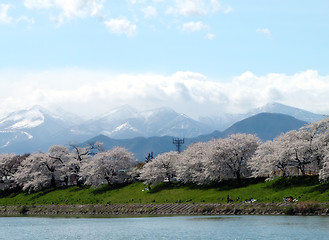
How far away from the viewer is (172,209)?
299 feet

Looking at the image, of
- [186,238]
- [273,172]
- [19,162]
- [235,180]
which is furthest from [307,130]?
[19,162]

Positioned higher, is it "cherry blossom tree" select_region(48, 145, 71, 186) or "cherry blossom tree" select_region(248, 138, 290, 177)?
"cherry blossom tree" select_region(48, 145, 71, 186)

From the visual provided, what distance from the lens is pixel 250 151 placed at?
101 meters

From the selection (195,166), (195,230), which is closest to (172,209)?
(195,166)

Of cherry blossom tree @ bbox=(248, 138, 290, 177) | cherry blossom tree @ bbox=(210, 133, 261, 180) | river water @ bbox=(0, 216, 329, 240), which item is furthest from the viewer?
cherry blossom tree @ bbox=(210, 133, 261, 180)

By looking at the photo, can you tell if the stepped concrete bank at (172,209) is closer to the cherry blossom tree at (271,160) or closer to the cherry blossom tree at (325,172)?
the cherry blossom tree at (325,172)

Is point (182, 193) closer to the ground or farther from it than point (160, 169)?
closer to the ground

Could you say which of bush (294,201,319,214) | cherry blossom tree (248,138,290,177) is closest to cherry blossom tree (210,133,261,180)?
cherry blossom tree (248,138,290,177)

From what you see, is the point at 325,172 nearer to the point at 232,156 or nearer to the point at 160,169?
the point at 232,156

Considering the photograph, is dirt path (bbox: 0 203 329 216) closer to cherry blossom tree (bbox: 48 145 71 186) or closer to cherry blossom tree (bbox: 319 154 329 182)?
cherry blossom tree (bbox: 319 154 329 182)

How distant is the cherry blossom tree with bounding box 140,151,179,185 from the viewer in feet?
372

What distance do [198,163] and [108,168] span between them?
85.4ft

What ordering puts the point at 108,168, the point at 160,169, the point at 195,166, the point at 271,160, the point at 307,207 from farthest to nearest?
the point at 108,168
the point at 160,169
the point at 195,166
the point at 271,160
the point at 307,207

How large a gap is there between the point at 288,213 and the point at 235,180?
28656 millimetres
